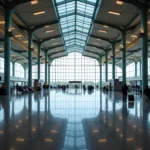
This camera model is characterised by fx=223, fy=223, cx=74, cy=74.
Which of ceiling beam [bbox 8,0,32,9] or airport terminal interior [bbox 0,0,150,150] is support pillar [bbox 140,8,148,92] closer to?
airport terminal interior [bbox 0,0,150,150]

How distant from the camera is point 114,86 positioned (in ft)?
118

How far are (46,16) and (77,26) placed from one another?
11.8m

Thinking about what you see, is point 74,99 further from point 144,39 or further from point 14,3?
point 14,3

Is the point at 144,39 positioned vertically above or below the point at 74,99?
above

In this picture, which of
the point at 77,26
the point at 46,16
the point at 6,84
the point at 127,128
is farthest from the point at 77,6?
the point at 127,128

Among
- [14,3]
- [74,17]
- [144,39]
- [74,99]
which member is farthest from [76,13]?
[74,99]

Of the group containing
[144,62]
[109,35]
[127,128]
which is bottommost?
[127,128]

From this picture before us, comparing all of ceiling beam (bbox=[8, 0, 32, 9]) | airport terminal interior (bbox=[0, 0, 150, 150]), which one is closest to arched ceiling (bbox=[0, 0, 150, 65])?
airport terminal interior (bbox=[0, 0, 150, 150])

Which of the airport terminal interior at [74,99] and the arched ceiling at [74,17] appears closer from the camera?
the airport terminal interior at [74,99]

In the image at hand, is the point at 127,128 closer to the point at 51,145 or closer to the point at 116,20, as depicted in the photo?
the point at 51,145

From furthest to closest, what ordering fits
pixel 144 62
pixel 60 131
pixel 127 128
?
pixel 144 62 < pixel 127 128 < pixel 60 131

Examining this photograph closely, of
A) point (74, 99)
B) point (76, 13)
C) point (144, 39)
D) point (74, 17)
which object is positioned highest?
point (74, 17)

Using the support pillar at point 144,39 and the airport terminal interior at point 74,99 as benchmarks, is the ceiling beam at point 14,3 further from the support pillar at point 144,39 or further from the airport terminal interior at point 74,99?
the support pillar at point 144,39

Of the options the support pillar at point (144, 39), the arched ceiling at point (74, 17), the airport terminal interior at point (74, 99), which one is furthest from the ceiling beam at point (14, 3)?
the support pillar at point (144, 39)
